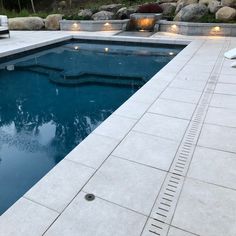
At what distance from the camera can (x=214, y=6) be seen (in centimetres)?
1095

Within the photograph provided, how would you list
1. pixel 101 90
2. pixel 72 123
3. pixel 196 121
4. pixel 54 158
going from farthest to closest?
pixel 101 90 < pixel 72 123 < pixel 196 121 < pixel 54 158

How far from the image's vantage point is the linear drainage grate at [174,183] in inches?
81.8

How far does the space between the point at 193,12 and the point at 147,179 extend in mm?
9940

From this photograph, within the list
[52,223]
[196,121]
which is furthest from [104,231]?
[196,121]

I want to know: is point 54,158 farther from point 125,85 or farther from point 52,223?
point 125,85

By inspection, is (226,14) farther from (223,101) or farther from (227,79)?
(223,101)

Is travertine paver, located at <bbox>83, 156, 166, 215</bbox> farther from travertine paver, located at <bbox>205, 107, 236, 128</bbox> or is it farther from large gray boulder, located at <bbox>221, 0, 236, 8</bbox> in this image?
large gray boulder, located at <bbox>221, 0, 236, 8</bbox>

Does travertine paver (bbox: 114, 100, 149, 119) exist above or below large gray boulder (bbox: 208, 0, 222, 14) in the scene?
below

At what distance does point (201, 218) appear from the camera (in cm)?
213

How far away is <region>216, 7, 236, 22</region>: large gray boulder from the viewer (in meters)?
10.4

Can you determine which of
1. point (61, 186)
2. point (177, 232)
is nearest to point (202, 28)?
point (61, 186)

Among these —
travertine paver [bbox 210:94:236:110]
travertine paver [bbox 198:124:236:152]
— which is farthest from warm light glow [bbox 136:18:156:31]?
travertine paver [bbox 198:124:236:152]

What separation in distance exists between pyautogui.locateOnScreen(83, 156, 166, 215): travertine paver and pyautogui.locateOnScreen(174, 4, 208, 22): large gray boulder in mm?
9623

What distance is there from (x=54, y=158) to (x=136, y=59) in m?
5.64
